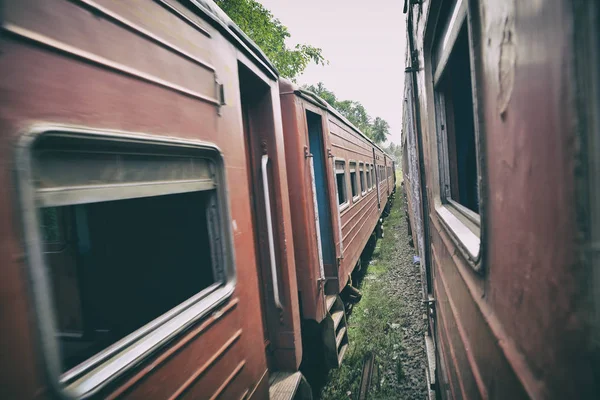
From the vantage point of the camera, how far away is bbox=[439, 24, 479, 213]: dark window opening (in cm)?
246

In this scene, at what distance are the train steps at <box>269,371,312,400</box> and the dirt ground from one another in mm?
695

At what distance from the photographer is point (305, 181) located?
11.0 feet

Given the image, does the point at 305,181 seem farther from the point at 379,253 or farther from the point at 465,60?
the point at 379,253

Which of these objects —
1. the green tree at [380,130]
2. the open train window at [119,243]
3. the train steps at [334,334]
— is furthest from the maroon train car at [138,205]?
the green tree at [380,130]

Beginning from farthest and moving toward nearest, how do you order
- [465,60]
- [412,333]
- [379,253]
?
[379,253] < [412,333] < [465,60]

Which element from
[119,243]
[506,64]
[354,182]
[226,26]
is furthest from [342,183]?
[506,64]

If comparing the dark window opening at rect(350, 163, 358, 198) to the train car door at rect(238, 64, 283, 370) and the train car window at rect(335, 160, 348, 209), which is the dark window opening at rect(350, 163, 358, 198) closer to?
the train car window at rect(335, 160, 348, 209)

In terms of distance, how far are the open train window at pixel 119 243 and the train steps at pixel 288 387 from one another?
111 cm

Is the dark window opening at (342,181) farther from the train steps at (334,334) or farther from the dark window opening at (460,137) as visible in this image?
the dark window opening at (460,137)

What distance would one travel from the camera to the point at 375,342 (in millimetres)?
4340

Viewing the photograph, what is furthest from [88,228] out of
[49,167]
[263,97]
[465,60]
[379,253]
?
[379,253]

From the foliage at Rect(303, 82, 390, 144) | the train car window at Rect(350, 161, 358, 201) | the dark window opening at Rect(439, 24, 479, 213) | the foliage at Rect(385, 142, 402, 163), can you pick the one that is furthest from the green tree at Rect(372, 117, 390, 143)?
the dark window opening at Rect(439, 24, 479, 213)

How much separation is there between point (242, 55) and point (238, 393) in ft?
7.30

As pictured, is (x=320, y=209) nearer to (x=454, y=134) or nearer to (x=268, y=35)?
(x=454, y=134)
